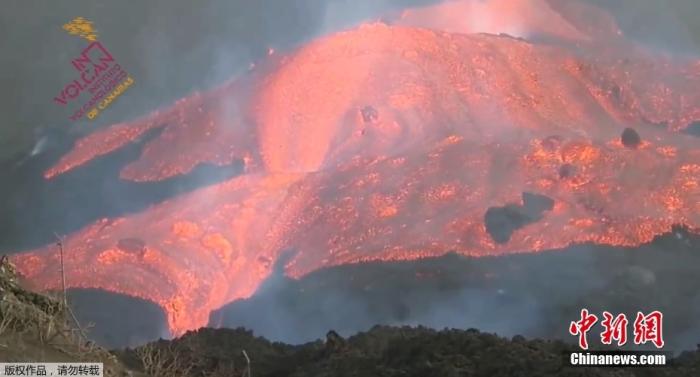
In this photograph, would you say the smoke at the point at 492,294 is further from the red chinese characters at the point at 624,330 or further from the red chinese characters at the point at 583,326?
the red chinese characters at the point at 624,330

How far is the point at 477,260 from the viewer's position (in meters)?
16.7

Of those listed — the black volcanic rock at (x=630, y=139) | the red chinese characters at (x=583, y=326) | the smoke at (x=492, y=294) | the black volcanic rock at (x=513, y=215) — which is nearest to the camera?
the red chinese characters at (x=583, y=326)

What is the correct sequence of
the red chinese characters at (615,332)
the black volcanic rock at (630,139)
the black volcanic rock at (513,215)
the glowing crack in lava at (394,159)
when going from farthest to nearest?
1. the black volcanic rock at (630,139)
2. the glowing crack in lava at (394,159)
3. the black volcanic rock at (513,215)
4. the red chinese characters at (615,332)

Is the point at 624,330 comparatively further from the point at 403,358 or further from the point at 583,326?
the point at 403,358

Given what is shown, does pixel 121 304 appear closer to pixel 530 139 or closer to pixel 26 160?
pixel 26 160

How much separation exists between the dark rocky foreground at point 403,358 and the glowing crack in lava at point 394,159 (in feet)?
20.7

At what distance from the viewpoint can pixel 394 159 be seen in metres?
19.3

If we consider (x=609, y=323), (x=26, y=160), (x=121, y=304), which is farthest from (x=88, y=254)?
(x=609, y=323)

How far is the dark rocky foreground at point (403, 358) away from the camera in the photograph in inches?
322

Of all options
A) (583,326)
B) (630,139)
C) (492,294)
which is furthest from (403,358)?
(630,139)

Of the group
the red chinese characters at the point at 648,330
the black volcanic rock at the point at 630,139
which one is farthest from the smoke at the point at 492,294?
the black volcanic rock at the point at 630,139

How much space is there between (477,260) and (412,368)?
8367 mm

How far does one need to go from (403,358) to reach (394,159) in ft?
35.2

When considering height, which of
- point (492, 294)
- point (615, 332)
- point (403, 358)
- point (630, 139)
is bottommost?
point (403, 358)
